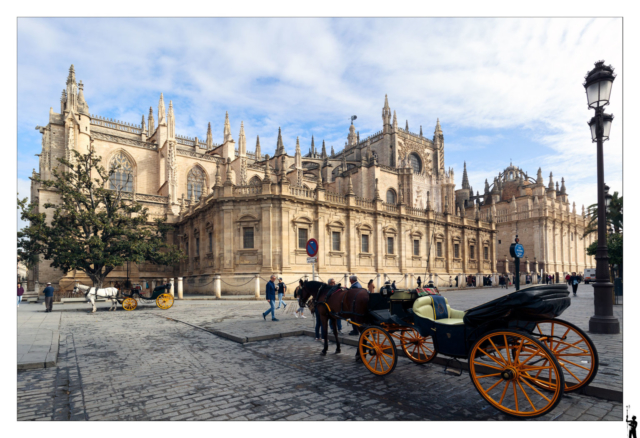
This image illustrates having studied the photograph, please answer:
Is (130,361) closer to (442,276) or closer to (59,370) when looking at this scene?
(59,370)

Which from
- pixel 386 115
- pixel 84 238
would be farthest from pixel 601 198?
pixel 386 115

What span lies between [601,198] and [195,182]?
38.6 m

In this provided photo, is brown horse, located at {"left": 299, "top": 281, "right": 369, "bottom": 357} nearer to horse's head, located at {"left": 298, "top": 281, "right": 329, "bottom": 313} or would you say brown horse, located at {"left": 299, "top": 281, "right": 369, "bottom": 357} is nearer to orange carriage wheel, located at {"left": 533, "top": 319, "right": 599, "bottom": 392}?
horse's head, located at {"left": 298, "top": 281, "right": 329, "bottom": 313}

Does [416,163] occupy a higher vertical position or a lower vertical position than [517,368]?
higher

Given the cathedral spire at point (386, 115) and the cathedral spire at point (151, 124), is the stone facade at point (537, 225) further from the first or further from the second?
the cathedral spire at point (151, 124)

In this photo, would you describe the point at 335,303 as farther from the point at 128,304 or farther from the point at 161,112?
the point at 161,112

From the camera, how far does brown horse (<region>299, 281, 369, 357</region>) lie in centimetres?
670

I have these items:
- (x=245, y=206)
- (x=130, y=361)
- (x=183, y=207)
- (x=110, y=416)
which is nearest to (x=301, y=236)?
(x=245, y=206)

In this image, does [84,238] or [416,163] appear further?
[416,163]

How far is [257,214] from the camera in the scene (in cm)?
2556

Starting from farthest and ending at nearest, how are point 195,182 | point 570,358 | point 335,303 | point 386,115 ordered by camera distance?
1. point 386,115
2. point 195,182
3. point 335,303
4. point 570,358

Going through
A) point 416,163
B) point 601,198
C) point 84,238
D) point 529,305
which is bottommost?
point 529,305

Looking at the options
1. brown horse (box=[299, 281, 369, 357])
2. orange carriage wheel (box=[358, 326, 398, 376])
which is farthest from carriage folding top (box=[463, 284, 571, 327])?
brown horse (box=[299, 281, 369, 357])

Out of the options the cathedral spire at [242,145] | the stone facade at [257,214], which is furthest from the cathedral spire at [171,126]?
A: the cathedral spire at [242,145]
